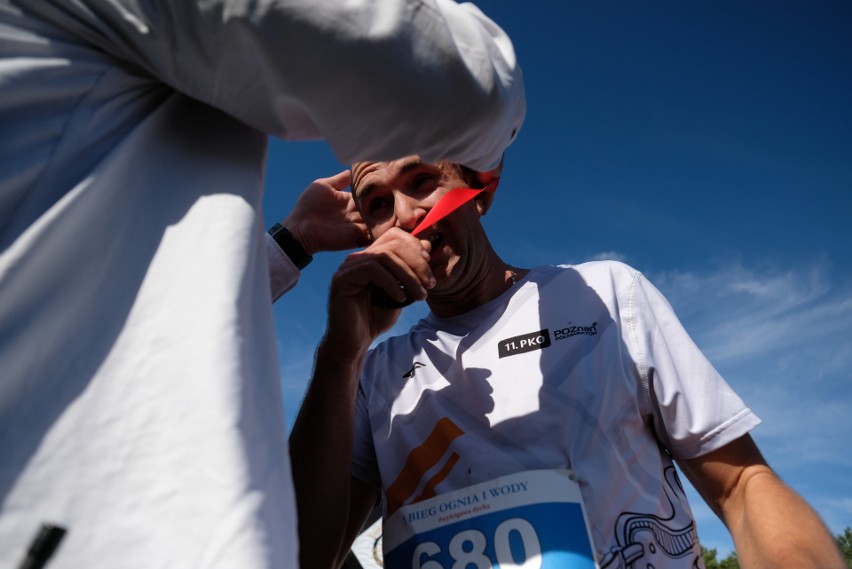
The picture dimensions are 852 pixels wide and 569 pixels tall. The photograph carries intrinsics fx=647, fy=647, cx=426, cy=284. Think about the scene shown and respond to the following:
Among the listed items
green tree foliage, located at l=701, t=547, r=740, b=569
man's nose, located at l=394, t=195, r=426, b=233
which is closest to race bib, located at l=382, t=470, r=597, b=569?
man's nose, located at l=394, t=195, r=426, b=233

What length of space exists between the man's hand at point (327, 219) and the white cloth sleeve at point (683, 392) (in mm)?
1231

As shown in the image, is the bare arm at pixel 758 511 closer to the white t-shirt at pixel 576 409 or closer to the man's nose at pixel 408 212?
A: the white t-shirt at pixel 576 409

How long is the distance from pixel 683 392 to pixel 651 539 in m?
0.48

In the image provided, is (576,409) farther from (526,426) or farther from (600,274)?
(600,274)

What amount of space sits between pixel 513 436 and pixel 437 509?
353 millimetres

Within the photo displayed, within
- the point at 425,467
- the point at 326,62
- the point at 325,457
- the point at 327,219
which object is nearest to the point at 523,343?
the point at 425,467

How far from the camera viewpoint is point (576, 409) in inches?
85.8

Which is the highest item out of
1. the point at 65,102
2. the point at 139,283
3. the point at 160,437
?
the point at 65,102

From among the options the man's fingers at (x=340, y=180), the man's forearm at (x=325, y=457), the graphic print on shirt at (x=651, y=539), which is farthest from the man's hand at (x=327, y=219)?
the graphic print on shirt at (x=651, y=539)

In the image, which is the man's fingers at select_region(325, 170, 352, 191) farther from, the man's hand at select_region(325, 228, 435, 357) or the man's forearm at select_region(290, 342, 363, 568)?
the man's forearm at select_region(290, 342, 363, 568)

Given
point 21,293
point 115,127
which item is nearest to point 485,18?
point 115,127

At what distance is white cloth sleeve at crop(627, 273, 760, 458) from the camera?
6.82ft

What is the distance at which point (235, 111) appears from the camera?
110 centimetres

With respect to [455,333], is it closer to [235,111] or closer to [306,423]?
[306,423]
